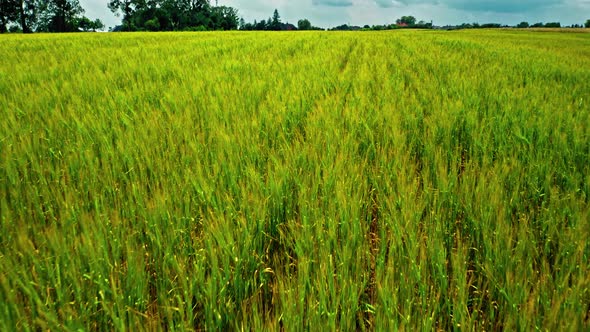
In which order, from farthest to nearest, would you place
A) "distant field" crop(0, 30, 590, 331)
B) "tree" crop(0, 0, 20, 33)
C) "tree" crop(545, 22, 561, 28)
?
"tree" crop(545, 22, 561, 28), "tree" crop(0, 0, 20, 33), "distant field" crop(0, 30, 590, 331)

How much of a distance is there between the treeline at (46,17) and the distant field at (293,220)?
54.4m

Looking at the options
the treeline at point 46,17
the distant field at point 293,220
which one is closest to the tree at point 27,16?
the treeline at point 46,17

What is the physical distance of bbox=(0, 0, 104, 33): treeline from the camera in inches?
1640

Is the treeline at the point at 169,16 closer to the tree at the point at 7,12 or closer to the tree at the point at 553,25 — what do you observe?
the tree at the point at 7,12

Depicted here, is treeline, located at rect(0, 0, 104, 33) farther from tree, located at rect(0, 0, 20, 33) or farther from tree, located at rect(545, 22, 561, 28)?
tree, located at rect(545, 22, 561, 28)

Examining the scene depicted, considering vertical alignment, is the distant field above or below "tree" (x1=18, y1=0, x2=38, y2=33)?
below

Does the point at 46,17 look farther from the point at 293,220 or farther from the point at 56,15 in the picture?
the point at 293,220

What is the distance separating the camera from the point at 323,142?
5.02ft

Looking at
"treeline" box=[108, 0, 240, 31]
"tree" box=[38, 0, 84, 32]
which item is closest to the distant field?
"treeline" box=[108, 0, 240, 31]

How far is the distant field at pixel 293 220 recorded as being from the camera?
0.66m

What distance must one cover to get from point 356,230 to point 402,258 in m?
0.13

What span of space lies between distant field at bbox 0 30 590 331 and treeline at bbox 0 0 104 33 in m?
54.4

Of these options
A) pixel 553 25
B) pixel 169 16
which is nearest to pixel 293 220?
pixel 169 16

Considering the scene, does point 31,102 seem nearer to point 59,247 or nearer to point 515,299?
point 59,247
